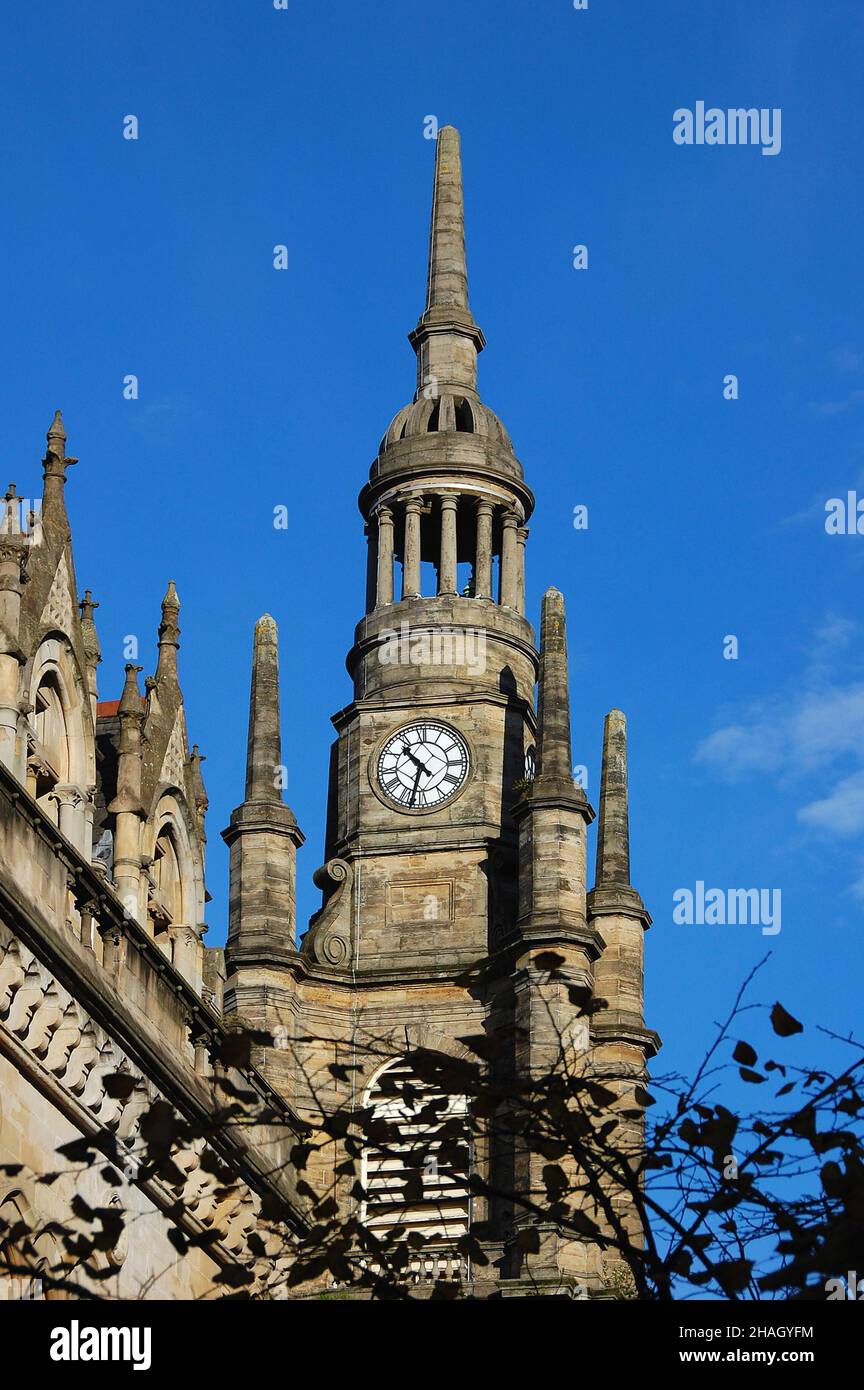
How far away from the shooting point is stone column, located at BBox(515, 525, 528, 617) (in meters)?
69.6

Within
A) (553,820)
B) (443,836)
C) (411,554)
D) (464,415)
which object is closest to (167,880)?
(553,820)

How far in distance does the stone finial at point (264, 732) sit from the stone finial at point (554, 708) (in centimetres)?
611

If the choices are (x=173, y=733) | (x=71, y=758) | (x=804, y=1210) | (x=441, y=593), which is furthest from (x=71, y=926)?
(x=441, y=593)

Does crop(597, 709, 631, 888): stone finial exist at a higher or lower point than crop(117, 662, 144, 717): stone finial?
higher

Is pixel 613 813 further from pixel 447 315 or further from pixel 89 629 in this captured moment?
pixel 89 629

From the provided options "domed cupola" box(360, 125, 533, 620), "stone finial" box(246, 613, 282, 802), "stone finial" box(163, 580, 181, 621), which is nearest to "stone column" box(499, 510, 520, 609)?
"domed cupola" box(360, 125, 533, 620)

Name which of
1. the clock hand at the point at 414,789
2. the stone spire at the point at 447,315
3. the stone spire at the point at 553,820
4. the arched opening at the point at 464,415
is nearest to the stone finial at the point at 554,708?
the stone spire at the point at 553,820

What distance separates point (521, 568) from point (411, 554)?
287cm

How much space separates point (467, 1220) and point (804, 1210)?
41873mm

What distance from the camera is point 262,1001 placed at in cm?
6112

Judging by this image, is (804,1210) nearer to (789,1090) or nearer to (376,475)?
(789,1090)

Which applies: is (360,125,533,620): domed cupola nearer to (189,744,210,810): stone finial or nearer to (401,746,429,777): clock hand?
(401,746,429,777): clock hand

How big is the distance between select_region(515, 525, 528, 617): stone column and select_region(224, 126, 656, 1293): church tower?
3.2 inches

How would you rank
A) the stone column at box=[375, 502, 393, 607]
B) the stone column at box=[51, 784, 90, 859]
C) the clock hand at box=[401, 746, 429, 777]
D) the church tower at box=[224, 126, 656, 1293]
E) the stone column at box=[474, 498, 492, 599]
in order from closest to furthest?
1. the stone column at box=[51, 784, 90, 859]
2. the church tower at box=[224, 126, 656, 1293]
3. the clock hand at box=[401, 746, 429, 777]
4. the stone column at box=[474, 498, 492, 599]
5. the stone column at box=[375, 502, 393, 607]
